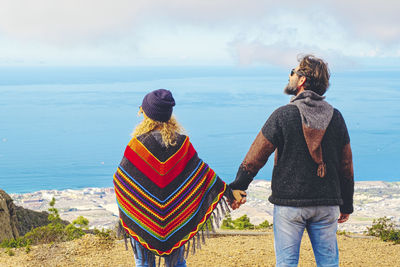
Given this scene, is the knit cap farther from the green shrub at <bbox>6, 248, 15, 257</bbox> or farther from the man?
the green shrub at <bbox>6, 248, 15, 257</bbox>

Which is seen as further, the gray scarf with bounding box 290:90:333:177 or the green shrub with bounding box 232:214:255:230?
the green shrub with bounding box 232:214:255:230

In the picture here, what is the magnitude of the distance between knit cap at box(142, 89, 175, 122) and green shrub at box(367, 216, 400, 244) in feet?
15.5

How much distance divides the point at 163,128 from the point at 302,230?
1.23 meters

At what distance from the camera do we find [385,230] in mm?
7250

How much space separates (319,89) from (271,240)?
152 inches

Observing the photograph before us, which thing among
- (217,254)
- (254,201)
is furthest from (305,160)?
(254,201)

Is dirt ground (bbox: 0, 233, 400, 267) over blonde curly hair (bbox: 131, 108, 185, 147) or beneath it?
beneath

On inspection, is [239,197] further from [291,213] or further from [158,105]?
[158,105]

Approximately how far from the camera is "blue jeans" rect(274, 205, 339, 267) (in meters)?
3.32

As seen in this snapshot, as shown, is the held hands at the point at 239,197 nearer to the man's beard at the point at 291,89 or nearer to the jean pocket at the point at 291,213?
the jean pocket at the point at 291,213

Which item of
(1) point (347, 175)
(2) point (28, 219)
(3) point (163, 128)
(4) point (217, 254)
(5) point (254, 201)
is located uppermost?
(3) point (163, 128)

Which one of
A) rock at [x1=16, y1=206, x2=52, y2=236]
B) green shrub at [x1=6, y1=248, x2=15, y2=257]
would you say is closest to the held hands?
green shrub at [x1=6, y1=248, x2=15, y2=257]

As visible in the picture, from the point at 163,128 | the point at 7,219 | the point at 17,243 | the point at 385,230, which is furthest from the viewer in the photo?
the point at 7,219

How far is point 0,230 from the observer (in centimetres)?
807
